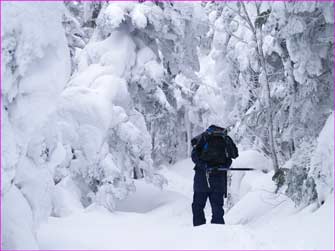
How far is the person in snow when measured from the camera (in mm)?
6973

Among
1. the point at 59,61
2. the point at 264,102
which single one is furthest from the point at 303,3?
the point at 264,102

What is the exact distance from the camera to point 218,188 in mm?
7055

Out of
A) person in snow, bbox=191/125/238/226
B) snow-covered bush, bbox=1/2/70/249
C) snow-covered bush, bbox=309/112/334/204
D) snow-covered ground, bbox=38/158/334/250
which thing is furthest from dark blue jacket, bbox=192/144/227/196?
snow-covered bush, bbox=1/2/70/249

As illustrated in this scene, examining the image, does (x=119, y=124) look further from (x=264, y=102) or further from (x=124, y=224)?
(x=124, y=224)

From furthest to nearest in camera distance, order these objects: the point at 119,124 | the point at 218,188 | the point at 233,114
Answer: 1. the point at 233,114
2. the point at 119,124
3. the point at 218,188

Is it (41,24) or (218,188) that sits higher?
(41,24)

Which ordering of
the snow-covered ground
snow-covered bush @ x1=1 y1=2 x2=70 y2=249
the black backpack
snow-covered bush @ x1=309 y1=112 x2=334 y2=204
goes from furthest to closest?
the black backpack
snow-covered bush @ x1=309 y1=112 x2=334 y2=204
the snow-covered ground
snow-covered bush @ x1=1 y1=2 x2=70 y2=249

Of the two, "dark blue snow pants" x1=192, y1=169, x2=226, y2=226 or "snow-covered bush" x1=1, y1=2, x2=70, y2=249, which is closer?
"snow-covered bush" x1=1, y1=2, x2=70, y2=249

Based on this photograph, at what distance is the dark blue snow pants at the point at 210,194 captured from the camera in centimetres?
703

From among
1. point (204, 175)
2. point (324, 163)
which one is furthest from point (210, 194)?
point (324, 163)

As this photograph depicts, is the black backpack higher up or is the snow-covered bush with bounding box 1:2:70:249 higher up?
the snow-covered bush with bounding box 1:2:70:249

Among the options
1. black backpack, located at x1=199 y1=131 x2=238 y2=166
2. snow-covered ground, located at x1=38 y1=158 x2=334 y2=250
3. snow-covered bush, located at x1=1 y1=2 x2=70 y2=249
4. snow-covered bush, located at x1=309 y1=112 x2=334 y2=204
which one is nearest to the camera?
snow-covered bush, located at x1=1 y1=2 x2=70 y2=249

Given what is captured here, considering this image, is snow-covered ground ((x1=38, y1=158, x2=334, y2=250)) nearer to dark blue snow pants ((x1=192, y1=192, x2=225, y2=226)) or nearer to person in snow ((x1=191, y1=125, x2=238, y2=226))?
dark blue snow pants ((x1=192, y1=192, x2=225, y2=226))

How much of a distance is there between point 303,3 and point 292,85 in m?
2.40
